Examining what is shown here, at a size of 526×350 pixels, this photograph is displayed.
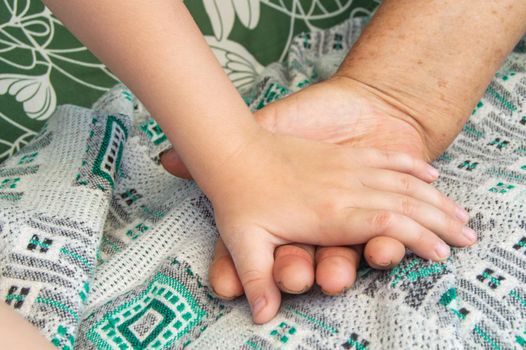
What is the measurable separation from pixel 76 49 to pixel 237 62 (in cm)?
28

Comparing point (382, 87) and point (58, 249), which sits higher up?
point (58, 249)

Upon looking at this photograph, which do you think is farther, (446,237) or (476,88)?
(476,88)

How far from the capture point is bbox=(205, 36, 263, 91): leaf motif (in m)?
1.12

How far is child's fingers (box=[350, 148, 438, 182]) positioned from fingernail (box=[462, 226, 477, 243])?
94 millimetres

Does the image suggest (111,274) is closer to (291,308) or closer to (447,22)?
(291,308)

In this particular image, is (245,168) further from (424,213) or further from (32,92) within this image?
(32,92)

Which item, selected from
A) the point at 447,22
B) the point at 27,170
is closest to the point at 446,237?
the point at 447,22

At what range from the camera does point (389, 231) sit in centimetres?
64

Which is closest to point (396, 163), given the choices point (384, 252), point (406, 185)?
point (406, 185)

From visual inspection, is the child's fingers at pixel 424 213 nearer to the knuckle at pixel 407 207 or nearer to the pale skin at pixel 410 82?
the knuckle at pixel 407 207

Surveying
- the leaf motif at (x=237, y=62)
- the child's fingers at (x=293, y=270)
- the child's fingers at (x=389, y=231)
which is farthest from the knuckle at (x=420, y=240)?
the leaf motif at (x=237, y=62)

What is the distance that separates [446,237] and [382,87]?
11.3 inches

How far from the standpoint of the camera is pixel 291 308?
641mm

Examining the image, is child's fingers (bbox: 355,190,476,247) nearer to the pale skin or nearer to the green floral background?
the pale skin
